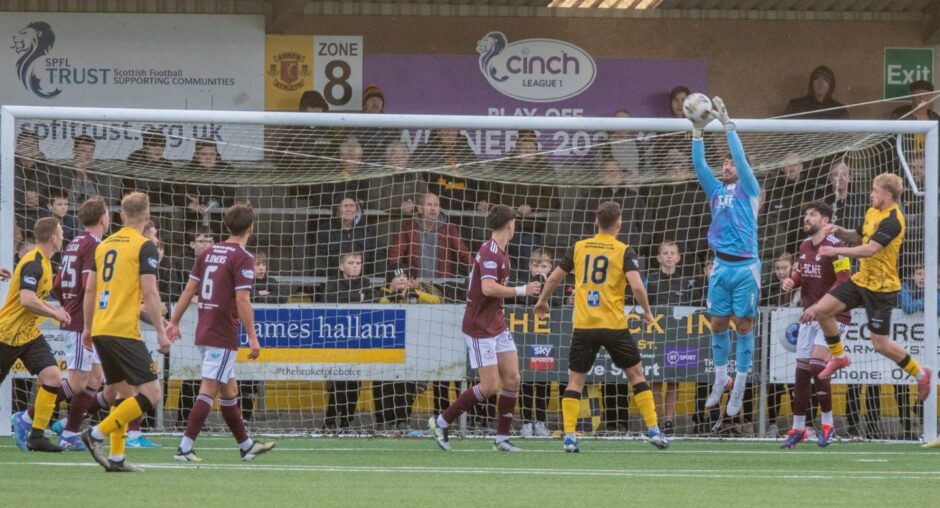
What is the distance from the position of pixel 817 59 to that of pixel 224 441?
1094 cm

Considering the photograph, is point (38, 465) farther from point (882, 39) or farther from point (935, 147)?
point (882, 39)

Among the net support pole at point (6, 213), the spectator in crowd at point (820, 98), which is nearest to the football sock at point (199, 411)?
the net support pole at point (6, 213)

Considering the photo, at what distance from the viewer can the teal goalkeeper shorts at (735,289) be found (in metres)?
12.3

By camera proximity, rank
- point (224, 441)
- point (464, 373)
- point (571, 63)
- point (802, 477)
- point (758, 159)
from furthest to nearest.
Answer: point (571, 63) → point (758, 159) → point (464, 373) → point (224, 441) → point (802, 477)

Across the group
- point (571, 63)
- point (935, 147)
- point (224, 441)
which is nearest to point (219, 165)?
point (224, 441)

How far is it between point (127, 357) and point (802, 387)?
6.51 meters

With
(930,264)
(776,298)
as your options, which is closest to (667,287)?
(776,298)

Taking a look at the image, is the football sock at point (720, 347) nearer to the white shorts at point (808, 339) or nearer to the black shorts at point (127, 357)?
the white shorts at point (808, 339)

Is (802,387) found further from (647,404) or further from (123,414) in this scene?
(123,414)

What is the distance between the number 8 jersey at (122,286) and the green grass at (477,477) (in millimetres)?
975

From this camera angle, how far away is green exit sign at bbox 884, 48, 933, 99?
762 inches

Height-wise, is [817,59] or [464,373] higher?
[817,59]

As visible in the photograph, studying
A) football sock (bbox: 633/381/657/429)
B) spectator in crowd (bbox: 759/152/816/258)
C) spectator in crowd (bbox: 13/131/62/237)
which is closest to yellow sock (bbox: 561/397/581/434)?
football sock (bbox: 633/381/657/429)

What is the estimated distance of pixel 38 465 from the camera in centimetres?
965
